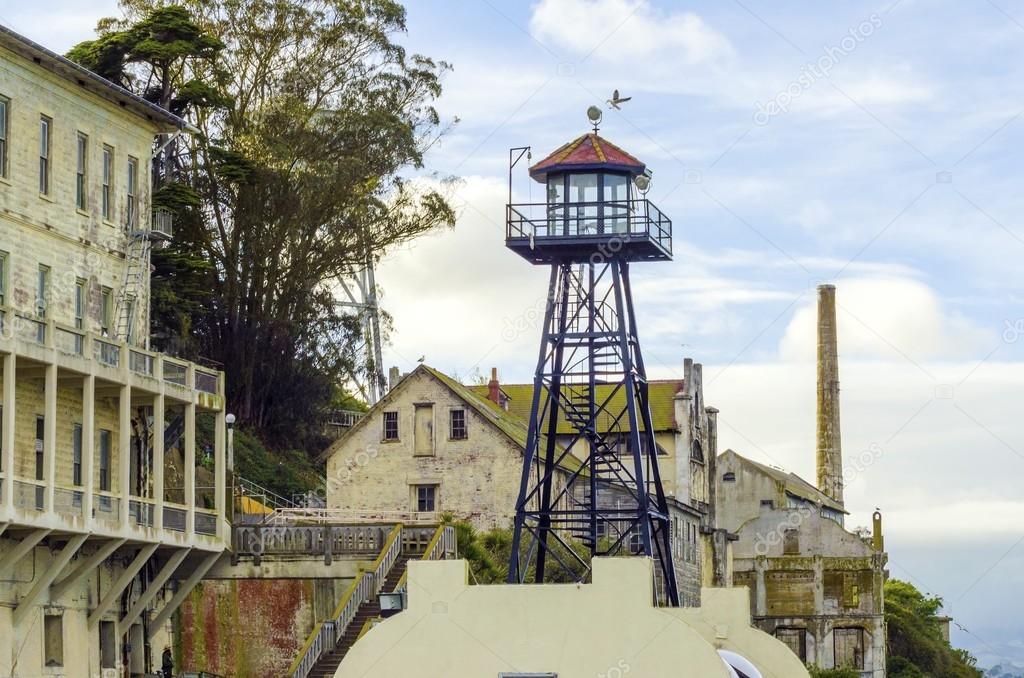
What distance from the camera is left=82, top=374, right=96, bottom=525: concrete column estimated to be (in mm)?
40531

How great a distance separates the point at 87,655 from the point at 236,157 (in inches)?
945

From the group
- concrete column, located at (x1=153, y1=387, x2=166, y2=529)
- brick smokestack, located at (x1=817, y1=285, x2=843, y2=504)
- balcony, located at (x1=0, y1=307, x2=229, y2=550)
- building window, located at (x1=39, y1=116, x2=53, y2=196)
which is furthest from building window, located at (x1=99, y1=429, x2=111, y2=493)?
brick smokestack, located at (x1=817, y1=285, x2=843, y2=504)

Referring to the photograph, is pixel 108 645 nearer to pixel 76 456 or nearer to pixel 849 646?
pixel 76 456

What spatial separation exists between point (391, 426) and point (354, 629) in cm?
2376

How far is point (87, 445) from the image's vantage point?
40844mm

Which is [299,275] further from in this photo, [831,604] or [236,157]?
[831,604]

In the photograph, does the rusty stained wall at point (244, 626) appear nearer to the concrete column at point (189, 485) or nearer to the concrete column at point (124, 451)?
the concrete column at point (189, 485)

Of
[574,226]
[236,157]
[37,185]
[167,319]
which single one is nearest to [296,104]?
[236,157]

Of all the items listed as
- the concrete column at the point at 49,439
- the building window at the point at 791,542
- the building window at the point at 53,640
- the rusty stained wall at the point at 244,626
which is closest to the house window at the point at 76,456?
the building window at the point at 53,640

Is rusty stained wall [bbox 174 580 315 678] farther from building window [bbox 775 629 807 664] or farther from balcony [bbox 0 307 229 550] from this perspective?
building window [bbox 775 629 807 664]

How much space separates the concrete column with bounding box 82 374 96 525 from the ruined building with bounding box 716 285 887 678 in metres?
49.4

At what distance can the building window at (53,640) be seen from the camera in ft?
136

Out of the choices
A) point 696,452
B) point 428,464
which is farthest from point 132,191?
point 696,452

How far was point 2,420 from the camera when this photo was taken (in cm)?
3947
